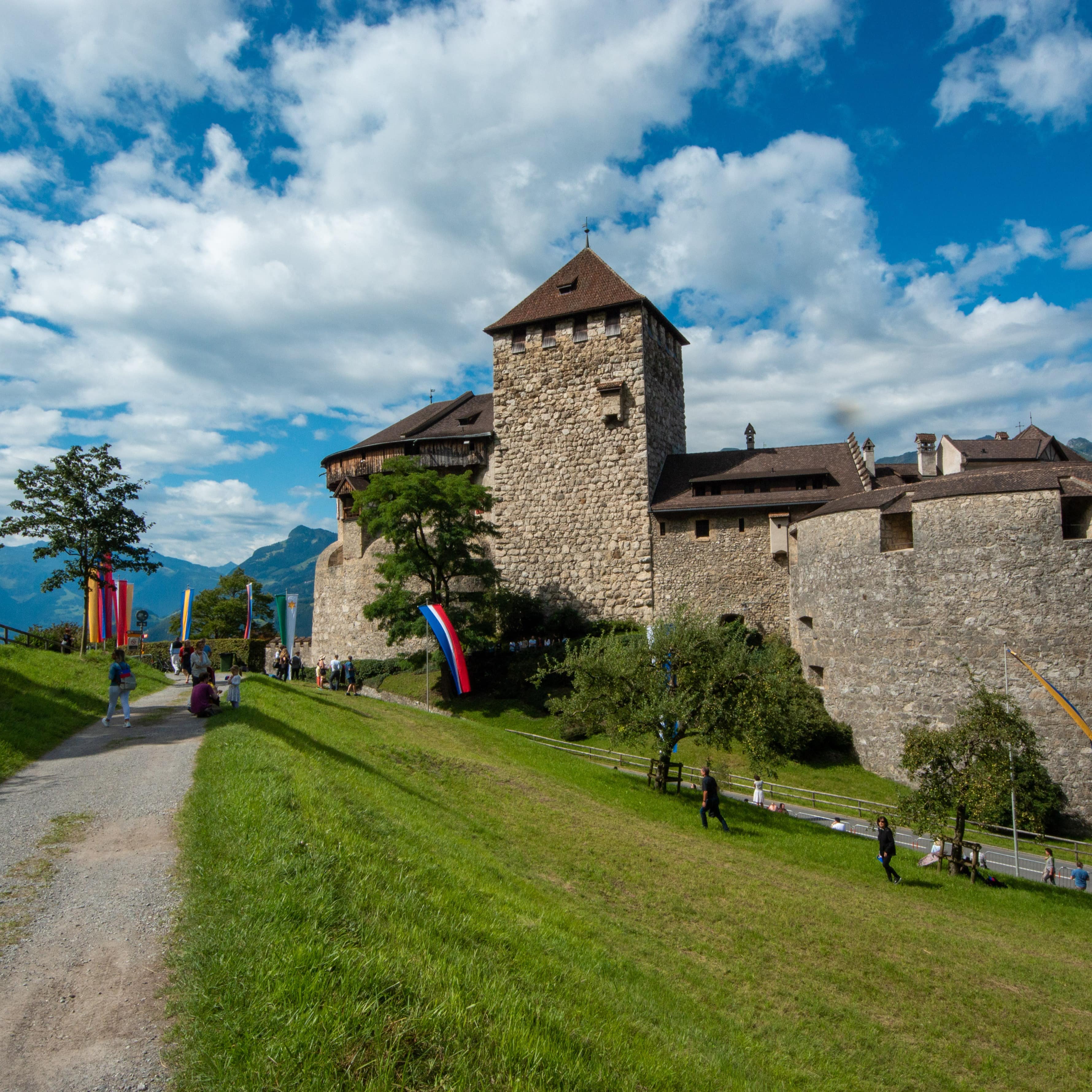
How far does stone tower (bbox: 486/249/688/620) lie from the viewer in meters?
31.0

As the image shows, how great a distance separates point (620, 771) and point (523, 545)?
13787mm

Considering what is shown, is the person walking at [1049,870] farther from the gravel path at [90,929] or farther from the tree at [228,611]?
the tree at [228,611]

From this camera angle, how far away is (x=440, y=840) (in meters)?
9.40

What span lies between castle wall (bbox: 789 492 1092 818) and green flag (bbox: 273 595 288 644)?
21.0 meters

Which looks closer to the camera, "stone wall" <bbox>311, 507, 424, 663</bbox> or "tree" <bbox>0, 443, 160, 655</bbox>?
"tree" <bbox>0, 443, 160, 655</bbox>

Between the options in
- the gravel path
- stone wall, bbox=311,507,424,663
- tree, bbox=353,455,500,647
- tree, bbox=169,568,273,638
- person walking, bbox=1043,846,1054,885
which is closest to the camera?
the gravel path

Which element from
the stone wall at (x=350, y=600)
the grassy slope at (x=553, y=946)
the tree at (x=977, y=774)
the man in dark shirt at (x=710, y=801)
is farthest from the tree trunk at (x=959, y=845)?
the stone wall at (x=350, y=600)

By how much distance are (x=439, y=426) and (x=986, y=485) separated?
80.4 feet

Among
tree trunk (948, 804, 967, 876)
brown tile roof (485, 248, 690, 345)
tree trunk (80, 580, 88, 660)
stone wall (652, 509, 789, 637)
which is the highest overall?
brown tile roof (485, 248, 690, 345)

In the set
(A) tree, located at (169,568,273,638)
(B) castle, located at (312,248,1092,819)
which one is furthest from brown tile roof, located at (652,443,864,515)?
(A) tree, located at (169,568,273,638)

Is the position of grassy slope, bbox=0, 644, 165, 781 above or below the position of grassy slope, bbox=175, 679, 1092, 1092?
above

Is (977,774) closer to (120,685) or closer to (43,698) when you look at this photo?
(120,685)

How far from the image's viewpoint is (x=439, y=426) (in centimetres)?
3669

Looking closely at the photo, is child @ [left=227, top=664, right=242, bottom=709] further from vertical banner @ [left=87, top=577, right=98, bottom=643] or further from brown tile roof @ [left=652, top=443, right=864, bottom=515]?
brown tile roof @ [left=652, top=443, right=864, bottom=515]
